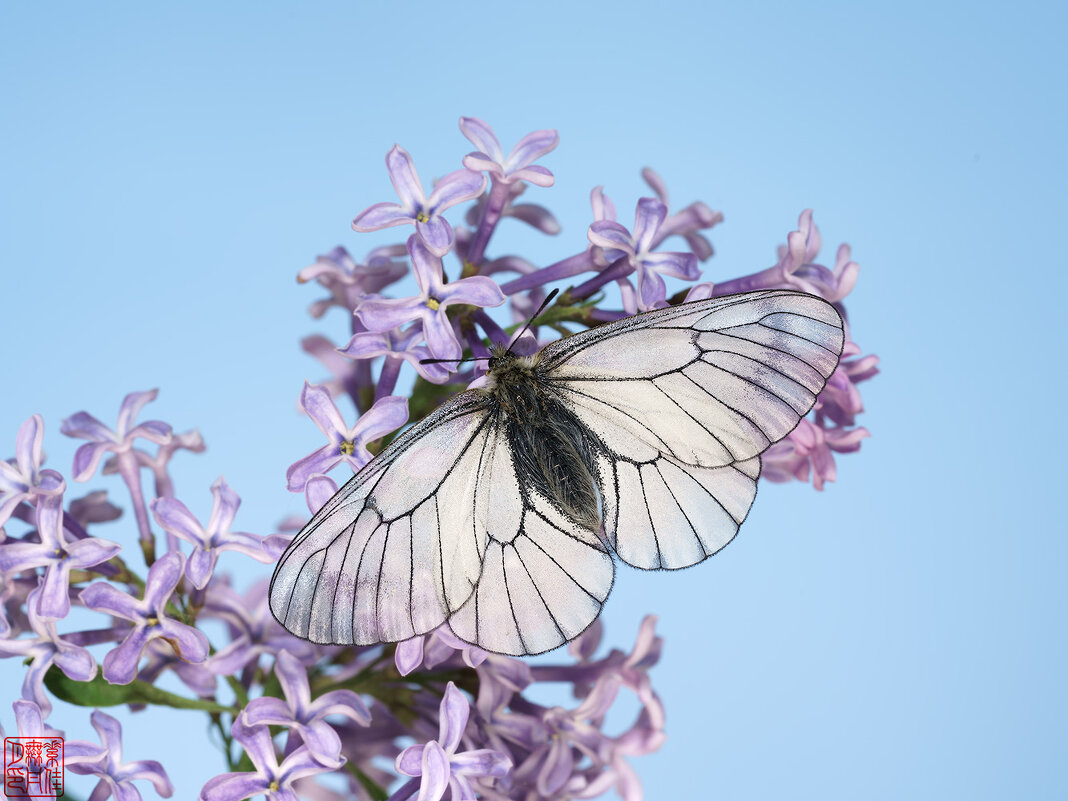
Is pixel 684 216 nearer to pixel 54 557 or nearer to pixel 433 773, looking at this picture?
pixel 433 773

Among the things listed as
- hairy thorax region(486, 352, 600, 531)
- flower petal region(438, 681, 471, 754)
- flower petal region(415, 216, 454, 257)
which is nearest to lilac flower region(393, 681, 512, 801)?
flower petal region(438, 681, 471, 754)

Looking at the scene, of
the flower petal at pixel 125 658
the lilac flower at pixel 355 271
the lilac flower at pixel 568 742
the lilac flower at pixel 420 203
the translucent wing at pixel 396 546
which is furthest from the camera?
the lilac flower at pixel 355 271

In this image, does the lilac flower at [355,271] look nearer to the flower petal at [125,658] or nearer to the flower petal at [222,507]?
the flower petal at [222,507]

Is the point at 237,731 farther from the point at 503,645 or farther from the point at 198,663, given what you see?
the point at 503,645

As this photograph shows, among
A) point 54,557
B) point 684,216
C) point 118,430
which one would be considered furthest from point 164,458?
point 684,216

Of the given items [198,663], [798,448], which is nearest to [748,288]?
[798,448]

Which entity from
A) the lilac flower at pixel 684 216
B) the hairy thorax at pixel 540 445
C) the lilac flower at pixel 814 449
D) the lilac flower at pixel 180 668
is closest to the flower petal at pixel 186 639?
the lilac flower at pixel 180 668

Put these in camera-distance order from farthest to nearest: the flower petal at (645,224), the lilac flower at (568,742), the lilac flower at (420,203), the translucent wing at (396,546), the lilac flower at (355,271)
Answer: the lilac flower at (355,271) < the lilac flower at (568,742) < the flower petal at (645,224) < the lilac flower at (420,203) < the translucent wing at (396,546)
